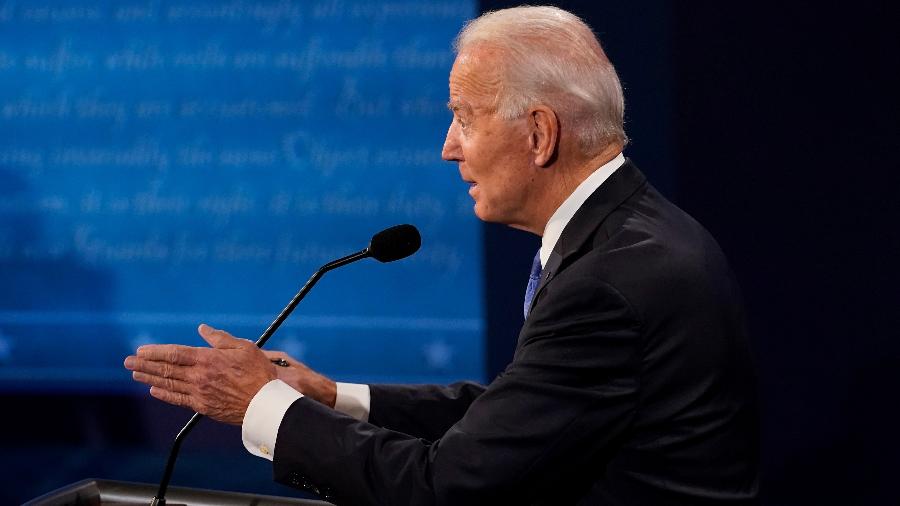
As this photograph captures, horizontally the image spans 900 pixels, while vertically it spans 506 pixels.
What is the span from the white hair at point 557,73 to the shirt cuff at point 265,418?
47 cm

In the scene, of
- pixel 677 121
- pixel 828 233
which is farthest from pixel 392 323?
pixel 828 233

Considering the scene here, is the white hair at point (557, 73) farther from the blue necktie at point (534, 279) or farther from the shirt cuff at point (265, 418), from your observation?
the shirt cuff at point (265, 418)

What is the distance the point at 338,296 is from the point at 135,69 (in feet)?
3.25

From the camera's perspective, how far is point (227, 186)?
3.59 meters

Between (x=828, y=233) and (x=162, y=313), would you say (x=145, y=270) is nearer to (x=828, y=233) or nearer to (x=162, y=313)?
(x=162, y=313)

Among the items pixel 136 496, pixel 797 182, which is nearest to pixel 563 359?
pixel 136 496

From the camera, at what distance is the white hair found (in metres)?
1.45

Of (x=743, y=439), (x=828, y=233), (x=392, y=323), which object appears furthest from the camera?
(x=392, y=323)

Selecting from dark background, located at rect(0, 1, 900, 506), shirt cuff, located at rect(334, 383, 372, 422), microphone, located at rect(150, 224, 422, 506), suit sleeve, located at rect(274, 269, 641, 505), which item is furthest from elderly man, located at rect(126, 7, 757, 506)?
dark background, located at rect(0, 1, 900, 506)

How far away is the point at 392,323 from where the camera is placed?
137 inches

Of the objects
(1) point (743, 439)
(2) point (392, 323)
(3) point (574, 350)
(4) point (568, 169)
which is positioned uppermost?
(4) point (568, 169)

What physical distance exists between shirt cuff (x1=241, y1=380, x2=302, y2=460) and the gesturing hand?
17 millimetres

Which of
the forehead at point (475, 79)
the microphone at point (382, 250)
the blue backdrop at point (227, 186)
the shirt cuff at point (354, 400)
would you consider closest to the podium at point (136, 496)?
the microphone at point (382, 250)

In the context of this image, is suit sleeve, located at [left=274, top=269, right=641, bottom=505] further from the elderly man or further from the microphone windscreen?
the microphone windscreen
